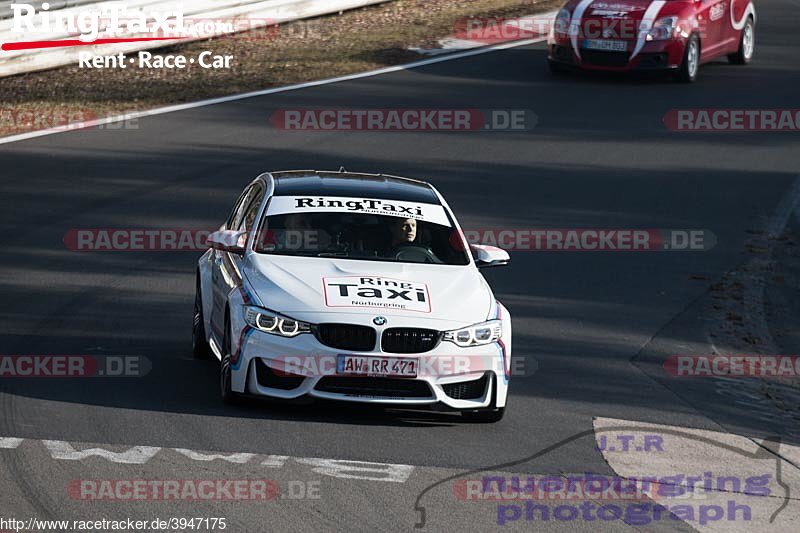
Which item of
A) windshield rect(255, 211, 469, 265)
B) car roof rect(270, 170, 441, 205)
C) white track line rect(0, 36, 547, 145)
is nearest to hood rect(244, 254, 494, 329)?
windshield rect(255, 211, 469, 265)

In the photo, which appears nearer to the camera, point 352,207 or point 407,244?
point 407,244

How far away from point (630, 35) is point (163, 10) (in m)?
7.31

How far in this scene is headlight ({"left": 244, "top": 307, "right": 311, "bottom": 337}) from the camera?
9234 mm

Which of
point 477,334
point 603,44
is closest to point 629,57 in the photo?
point 603,44

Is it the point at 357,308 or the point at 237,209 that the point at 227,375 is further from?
the point at 237,209

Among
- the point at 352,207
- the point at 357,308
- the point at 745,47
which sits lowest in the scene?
the point at 745,47

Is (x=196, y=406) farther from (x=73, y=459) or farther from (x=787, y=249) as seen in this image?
(x=787, y=249)

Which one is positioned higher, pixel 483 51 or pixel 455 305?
pixel 455 305

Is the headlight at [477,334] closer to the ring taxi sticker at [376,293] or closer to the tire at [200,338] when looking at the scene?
the ring taxi sticker at [376,293]

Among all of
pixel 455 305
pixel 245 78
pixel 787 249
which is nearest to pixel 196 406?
pixel 455 305

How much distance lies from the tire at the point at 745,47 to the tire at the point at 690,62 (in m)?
1.79

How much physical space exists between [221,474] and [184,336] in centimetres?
369

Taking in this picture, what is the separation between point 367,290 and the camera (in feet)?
31.2

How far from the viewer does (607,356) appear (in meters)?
11.6
